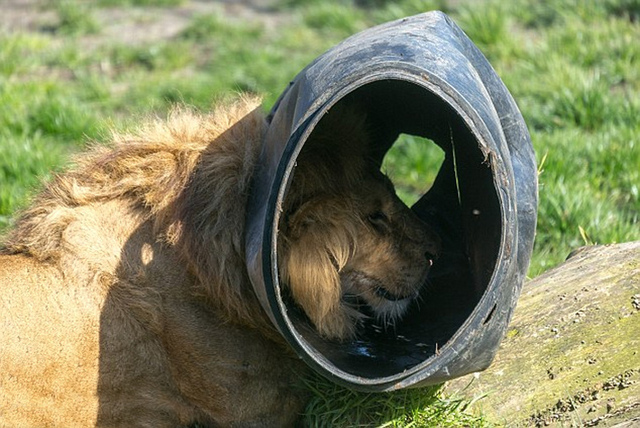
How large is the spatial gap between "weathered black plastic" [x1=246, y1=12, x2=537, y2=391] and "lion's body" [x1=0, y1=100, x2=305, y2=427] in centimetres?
20

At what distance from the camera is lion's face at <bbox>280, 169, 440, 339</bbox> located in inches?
146

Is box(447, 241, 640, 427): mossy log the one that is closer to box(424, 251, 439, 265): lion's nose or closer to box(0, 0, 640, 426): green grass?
box(0, 0, 640, 426): green grass

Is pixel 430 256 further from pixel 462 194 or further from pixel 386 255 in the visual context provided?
pixel 462 194

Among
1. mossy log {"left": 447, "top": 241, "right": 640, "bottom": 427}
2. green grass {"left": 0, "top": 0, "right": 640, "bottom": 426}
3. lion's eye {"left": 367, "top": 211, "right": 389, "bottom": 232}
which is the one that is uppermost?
lion's eye {"left": 367, "top": 211, "right": 389, "bottom": 232}

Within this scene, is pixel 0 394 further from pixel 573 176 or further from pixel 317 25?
pixel 317 25

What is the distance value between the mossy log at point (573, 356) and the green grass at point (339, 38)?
0.62ft

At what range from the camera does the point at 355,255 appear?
3930 mm

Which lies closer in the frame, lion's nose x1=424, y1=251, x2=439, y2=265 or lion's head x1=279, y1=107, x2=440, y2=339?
lion's head x1=279, y1=107, x2=440, y2=339

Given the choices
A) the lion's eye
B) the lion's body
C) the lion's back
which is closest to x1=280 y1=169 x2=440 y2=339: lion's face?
the lion's eye

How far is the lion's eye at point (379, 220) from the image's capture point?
4.02 m

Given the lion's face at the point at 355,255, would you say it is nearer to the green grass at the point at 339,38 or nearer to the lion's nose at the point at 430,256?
the lion's nose at the point at 430,256

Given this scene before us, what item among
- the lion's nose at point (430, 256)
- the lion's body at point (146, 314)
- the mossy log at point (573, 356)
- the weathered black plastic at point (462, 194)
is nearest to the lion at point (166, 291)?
the lion's body at point (146, 314)

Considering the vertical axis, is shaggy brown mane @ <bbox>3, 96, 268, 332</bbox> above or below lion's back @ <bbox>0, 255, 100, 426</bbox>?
above

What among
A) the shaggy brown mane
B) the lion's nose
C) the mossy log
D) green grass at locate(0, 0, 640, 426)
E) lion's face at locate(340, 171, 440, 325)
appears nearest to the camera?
the mossy log
